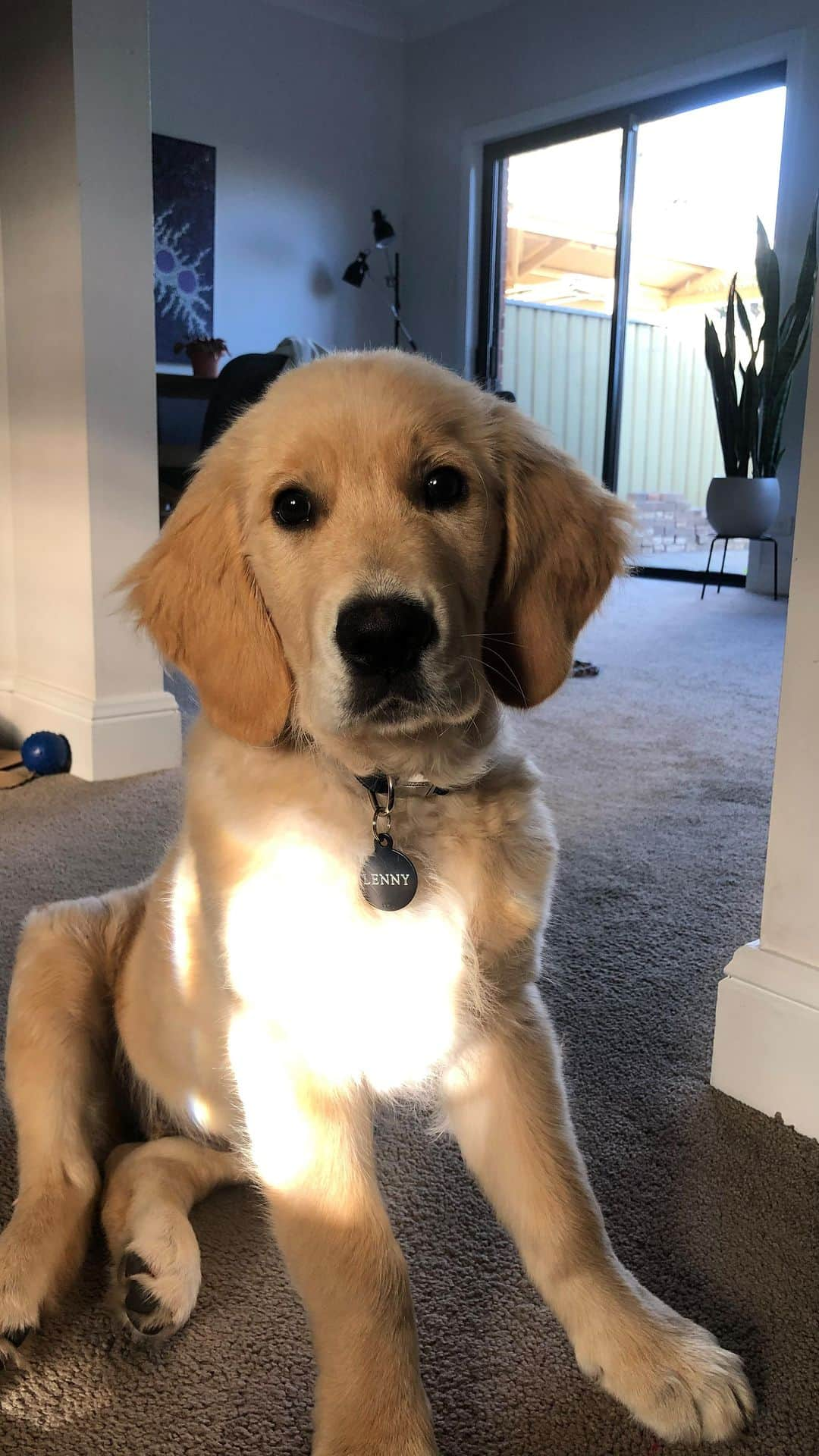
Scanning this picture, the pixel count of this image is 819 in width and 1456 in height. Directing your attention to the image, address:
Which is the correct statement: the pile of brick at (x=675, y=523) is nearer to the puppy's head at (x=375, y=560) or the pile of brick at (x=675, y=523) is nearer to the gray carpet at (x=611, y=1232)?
the gray carpet at (x=611, y=1232)

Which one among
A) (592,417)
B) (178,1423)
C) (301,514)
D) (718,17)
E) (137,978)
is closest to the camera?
(178,1423)

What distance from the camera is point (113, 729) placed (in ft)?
8.98

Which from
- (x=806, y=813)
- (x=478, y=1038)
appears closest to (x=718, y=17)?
(x=806, y=813)

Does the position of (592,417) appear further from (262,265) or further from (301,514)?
(301,514)

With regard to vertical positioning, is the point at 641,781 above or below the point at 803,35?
below

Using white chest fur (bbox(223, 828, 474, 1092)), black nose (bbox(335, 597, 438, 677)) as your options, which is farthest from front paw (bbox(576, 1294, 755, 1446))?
black nose (bbox(335, 597, 438, 677))

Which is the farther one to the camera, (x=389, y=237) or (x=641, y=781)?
(x=389, y=237)

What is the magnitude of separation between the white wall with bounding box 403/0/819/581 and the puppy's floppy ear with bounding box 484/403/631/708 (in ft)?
18.7

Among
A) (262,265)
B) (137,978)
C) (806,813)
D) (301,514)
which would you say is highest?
(262,265)

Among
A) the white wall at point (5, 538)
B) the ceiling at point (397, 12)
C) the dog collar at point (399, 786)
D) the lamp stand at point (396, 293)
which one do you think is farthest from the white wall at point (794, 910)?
the ceiling at point (397, 12)

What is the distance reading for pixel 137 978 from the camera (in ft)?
4.20

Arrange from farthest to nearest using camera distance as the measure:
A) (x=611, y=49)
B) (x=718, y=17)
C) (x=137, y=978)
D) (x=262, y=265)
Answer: (x=262, y=265), (x=611, y=49), (x=718, y=17), (x=137, y=978)

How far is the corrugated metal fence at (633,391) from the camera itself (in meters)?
8.20

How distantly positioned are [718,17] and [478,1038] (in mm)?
7020
